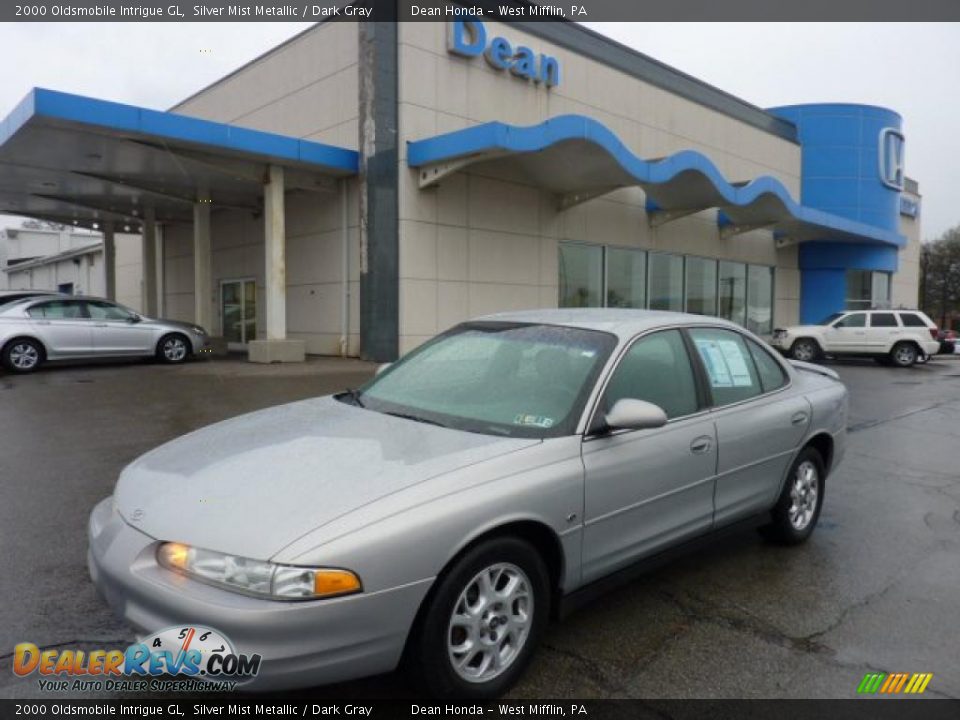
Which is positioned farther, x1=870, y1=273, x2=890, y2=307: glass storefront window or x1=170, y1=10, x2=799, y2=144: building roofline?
x1=870, y1=273, x2=890, y2=307: glass storefront window

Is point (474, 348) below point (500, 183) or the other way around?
below

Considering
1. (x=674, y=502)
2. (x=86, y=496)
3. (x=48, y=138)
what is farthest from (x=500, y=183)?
(x=674, y=502)

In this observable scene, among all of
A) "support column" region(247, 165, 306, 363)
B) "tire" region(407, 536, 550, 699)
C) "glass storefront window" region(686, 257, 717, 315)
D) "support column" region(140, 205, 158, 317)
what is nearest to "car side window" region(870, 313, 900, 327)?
"glass storefront window" region(686, 257, 717, 315)

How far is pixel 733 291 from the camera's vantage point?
25797 millimetres

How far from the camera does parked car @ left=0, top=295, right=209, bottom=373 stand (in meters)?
12.8

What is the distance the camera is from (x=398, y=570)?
2.45 meters

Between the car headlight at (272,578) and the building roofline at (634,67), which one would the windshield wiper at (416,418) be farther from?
the building roofline at (634,67)

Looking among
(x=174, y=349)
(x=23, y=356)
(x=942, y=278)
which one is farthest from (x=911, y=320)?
(x=942, y=278)

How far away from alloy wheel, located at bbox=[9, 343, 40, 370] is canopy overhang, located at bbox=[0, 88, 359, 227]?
3.91 meters

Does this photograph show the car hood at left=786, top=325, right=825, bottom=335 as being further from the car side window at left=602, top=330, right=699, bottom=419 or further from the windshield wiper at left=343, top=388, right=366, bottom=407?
the windshield wiper at left=343, top=388, right=366, bottom=407

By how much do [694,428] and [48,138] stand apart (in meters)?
14.2

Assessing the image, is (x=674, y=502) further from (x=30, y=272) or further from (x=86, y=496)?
(x=30, y=272)

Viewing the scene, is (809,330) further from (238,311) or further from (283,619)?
(283,619)

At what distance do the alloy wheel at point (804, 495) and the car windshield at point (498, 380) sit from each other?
1862 mm
